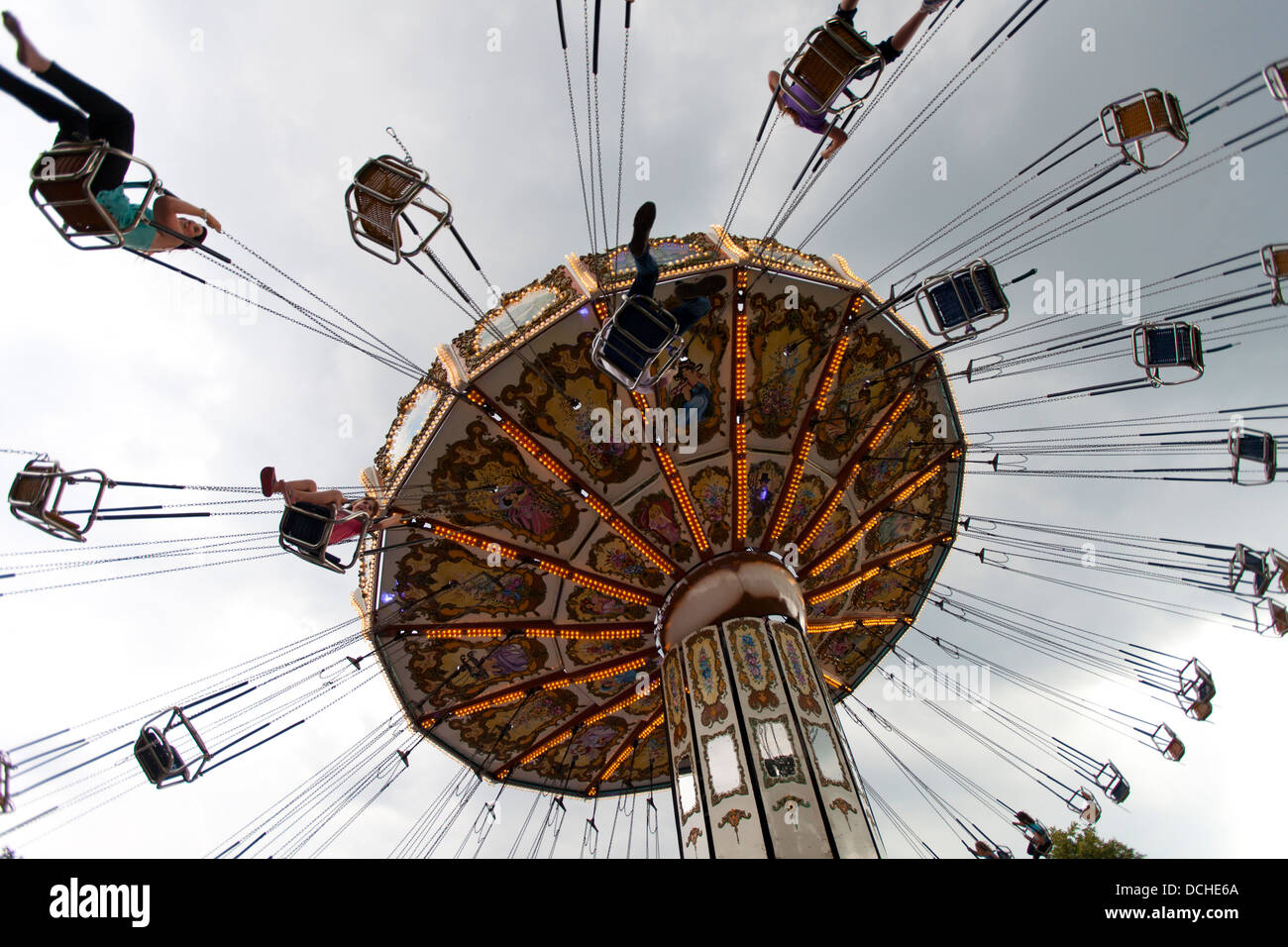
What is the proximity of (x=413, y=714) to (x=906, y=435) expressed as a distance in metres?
9.50

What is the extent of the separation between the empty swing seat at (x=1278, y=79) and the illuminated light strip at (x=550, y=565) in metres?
8.90

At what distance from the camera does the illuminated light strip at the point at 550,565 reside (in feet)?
34.0

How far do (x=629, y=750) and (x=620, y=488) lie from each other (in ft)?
19.7

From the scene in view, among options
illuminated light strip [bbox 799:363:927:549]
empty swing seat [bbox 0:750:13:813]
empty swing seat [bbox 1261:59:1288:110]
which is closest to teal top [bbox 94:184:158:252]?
empty swing seat [bbox 0:750:13:813]

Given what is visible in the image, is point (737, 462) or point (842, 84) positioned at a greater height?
point (842, 84)

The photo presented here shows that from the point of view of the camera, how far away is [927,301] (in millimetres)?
7992

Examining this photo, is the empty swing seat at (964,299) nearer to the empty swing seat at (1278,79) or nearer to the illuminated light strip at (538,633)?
the empty swing seat at (1278,79)

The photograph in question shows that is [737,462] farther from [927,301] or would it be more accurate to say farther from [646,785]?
[646,785]

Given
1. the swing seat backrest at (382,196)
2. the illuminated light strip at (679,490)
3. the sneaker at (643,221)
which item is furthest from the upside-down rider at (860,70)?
the illuminated light strip at (679,490)

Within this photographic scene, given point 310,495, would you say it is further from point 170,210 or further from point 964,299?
point 964,299

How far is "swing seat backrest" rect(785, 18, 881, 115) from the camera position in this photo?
598 cm

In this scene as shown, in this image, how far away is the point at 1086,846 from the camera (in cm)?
1397
